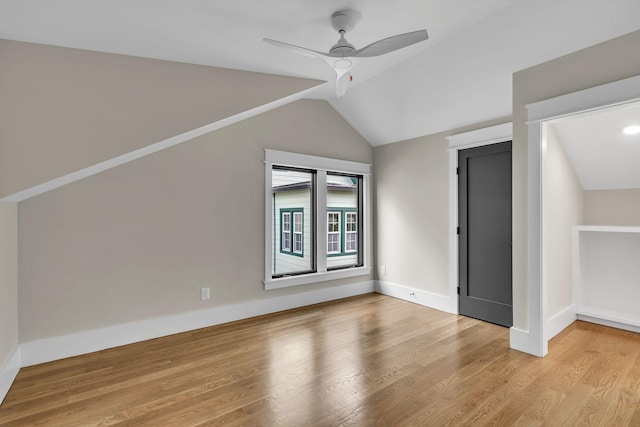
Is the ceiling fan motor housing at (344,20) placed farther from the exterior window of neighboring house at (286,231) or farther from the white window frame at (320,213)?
the exterior window of neighboring house at (286,231)

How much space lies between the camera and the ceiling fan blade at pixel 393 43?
1967 millimetres

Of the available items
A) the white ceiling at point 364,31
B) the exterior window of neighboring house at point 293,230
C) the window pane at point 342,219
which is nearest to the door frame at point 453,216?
the white ceiling at point 364,31

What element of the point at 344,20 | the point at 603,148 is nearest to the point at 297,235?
the point at 344,20

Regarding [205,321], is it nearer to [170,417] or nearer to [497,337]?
[170,417]

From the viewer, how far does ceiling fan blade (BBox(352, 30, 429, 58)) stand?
1967 millimetres

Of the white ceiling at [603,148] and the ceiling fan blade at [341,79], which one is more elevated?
the ceiling fan blade at [341,79]

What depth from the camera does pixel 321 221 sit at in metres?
4.41

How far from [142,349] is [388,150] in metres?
3.90

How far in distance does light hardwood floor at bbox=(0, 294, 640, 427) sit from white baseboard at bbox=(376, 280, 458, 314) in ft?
2.01

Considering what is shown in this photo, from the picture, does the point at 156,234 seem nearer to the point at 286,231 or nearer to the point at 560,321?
the point at 286,231

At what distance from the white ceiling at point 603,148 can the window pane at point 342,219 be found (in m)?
2.61

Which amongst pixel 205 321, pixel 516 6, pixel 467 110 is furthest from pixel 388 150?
pixel 205 321

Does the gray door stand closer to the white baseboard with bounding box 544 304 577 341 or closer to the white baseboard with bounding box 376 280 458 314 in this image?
the white baseboard with bounding box 376 280 458 314

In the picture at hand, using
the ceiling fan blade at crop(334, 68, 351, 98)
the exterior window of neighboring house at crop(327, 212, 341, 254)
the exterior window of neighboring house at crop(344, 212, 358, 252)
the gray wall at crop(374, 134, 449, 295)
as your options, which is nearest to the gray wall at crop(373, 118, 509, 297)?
the gray wall at crop(374, 134, 449, 295)
